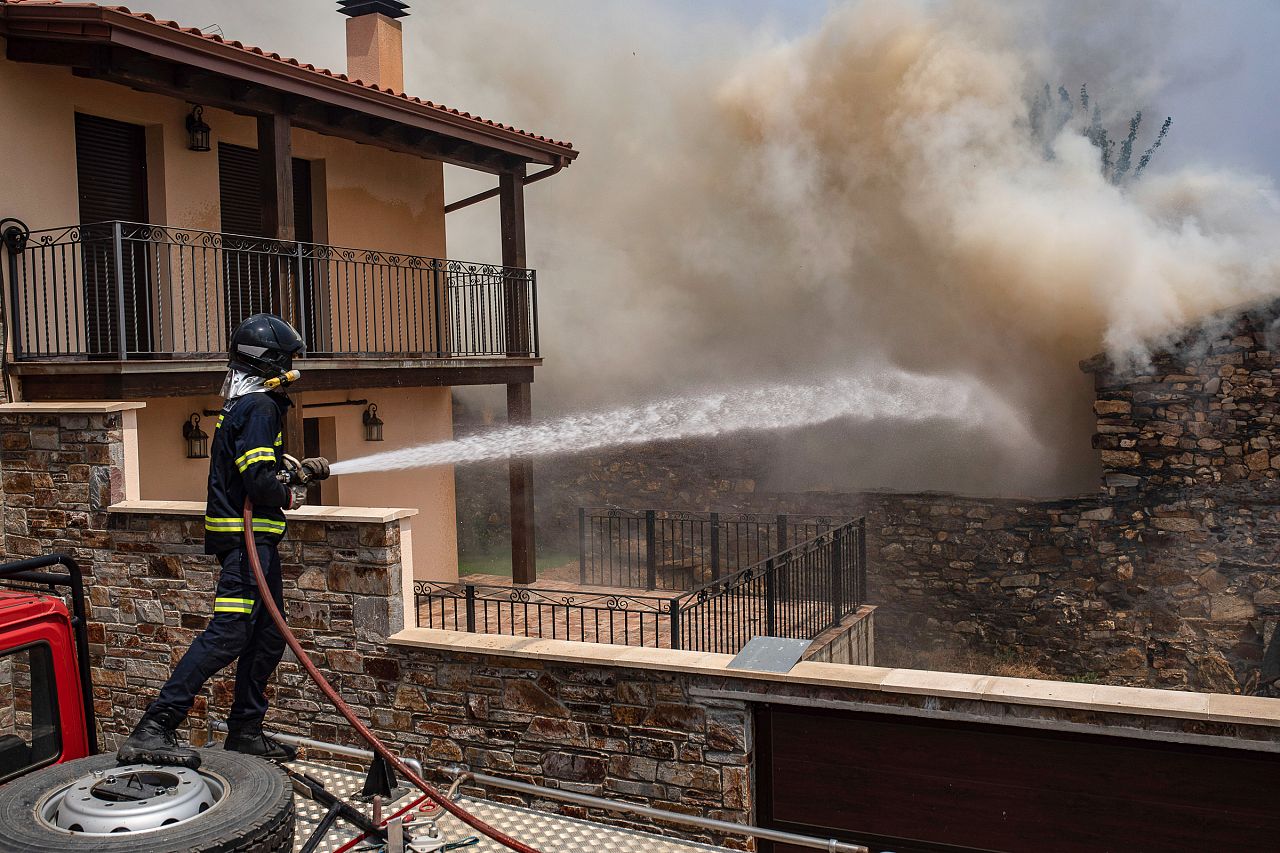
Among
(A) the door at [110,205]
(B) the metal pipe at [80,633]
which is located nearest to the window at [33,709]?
(B) the metal pipe at [80,633]

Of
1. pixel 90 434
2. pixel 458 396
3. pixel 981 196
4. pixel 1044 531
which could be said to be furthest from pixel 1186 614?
pixel 458 396

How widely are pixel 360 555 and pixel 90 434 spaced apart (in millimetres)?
2346

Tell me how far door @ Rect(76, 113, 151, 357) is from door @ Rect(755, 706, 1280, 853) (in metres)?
7.68

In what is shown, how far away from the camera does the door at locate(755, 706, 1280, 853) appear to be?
15.0ft

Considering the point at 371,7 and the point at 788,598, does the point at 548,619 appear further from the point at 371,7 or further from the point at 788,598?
the point at 371,7

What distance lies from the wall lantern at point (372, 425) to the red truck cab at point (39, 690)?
8870mm

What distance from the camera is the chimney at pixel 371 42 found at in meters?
14.1

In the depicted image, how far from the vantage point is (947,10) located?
619 inches

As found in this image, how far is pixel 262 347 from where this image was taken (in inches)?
192

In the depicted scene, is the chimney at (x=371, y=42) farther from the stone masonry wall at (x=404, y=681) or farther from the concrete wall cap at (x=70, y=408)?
the stone masonry wall at (x=404, y=681)

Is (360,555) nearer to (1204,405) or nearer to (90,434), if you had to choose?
(90,434)

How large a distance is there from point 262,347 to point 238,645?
1.32m

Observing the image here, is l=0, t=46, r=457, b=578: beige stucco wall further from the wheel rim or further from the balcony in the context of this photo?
the wheel rim

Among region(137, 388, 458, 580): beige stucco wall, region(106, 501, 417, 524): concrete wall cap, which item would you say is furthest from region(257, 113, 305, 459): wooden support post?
region(106, 501, 417, 524): concrete wall cap
